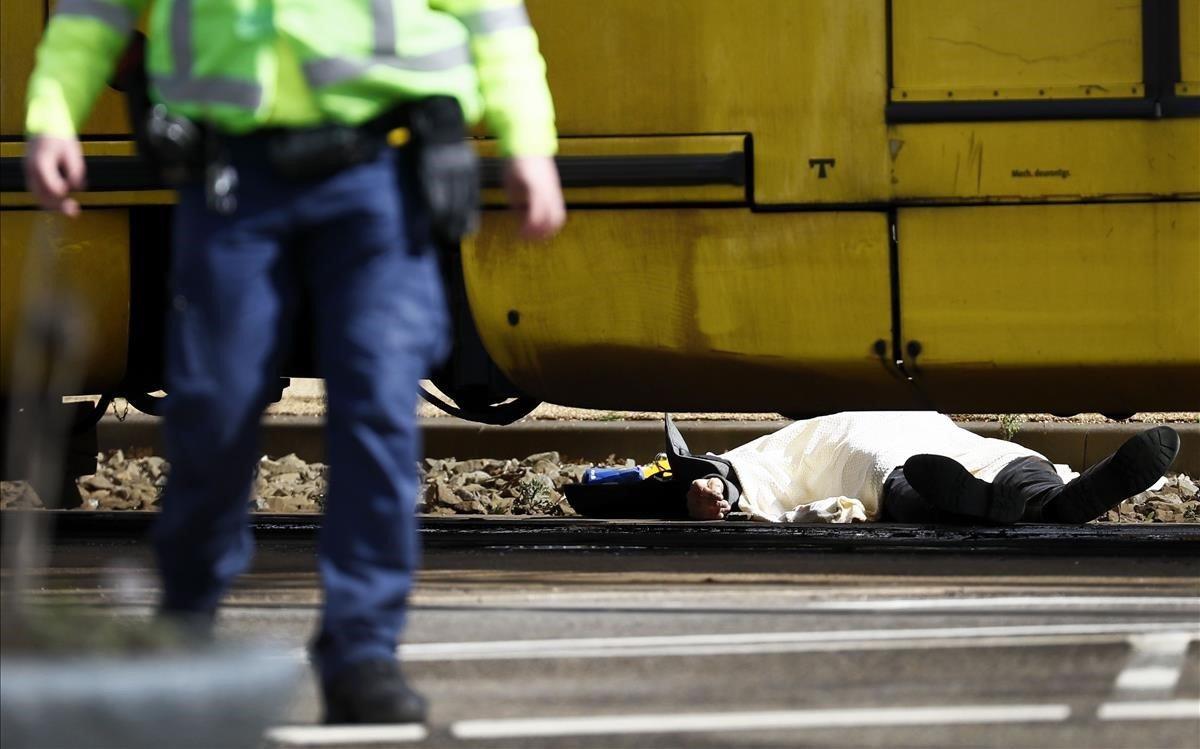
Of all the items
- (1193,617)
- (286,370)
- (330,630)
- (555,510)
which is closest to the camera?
(330,630)

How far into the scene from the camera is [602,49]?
4.37 m

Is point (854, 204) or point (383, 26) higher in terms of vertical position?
point (383, 26)

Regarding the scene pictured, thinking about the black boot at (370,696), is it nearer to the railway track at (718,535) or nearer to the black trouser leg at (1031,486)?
the railway track at (718,535)

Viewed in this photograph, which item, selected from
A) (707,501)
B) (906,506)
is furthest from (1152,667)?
(707,501)

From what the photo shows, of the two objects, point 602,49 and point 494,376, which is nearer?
point 602,49

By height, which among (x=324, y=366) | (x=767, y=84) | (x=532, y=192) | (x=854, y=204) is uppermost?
(x=767, y=84)

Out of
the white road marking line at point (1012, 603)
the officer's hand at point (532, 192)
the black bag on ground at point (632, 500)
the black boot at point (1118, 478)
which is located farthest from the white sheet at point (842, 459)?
the officer's hand at point (532, 192)

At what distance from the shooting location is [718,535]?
5055 millimetres

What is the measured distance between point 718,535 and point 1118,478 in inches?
45.0

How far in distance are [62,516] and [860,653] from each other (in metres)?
3.18

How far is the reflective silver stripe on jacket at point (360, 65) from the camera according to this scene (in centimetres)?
246

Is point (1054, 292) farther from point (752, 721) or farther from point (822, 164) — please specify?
point (752, 721)

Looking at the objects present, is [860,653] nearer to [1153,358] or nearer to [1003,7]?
[1153,358]

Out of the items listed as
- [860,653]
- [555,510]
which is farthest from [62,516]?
[860,653]
